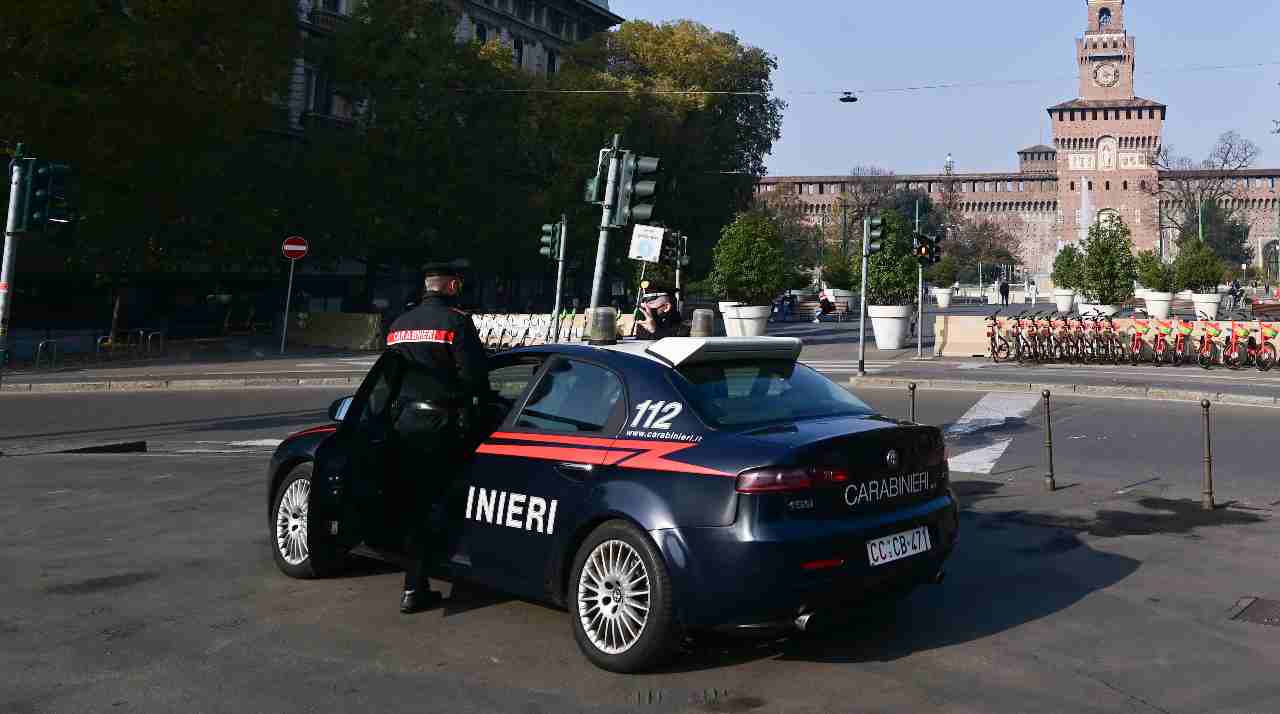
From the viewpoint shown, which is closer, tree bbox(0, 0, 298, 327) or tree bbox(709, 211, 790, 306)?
tree bbox(0, 0, 298, 327)

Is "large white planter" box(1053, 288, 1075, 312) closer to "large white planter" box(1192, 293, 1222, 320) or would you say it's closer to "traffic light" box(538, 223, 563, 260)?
"large white planter" box(1192, 293, 1222, 320)

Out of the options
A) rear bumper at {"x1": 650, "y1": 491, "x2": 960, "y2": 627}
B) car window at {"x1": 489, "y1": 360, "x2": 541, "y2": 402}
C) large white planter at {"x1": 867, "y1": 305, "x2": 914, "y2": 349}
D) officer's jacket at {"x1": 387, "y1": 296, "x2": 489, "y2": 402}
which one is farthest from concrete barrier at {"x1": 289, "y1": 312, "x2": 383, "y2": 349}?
rear bumper at {"x1": 650, "y1": 491, "x2": 960, "y2": 627}

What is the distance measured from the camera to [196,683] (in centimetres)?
479

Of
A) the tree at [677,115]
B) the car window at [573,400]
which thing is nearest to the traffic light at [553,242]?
the car window at [573,400]

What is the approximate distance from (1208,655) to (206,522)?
644 cm

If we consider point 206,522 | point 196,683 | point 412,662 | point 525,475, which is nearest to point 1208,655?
point 525,475

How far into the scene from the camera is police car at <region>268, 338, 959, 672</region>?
4.72 meters

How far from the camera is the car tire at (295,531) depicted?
649 centimetres

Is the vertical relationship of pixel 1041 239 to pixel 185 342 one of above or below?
above

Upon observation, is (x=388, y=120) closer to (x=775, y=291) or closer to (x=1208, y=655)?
(x=775, y=291)

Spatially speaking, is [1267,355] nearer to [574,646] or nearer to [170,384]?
[170,384]

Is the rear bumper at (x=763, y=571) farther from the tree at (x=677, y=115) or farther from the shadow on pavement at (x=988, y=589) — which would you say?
the tree at (x=677, y=115)

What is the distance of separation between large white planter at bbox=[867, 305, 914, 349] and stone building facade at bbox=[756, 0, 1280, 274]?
10352 cm

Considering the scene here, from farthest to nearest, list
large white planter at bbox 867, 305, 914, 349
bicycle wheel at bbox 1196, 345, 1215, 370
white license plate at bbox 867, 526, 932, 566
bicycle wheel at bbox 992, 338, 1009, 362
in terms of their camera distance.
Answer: large white planter at bbox 867, 305, 914, 349 → bicycle wheel at bbox 992, 338, 1009, 362 → bicycle wheel at bbox 1196, 345, 1215, 370 → white license plate at bbox 867, 526, 932, 566
